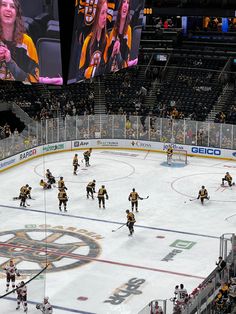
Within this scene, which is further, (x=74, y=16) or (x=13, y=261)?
(x=74, y=16)

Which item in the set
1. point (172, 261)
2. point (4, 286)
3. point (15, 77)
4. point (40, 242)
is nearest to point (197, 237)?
point (172, 261)

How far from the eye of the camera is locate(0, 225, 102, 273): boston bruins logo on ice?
1233 inches

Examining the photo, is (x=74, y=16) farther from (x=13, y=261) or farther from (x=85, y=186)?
(x=13, y=261)

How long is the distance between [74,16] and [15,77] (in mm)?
4663

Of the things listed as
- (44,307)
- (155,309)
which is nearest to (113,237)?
(44,307)

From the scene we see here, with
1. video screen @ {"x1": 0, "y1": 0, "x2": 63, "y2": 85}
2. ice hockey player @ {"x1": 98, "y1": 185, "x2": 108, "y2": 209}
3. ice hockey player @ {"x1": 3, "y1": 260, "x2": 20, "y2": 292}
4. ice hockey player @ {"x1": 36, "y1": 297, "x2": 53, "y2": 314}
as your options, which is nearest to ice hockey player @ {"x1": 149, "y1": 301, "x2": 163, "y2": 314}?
ice hockey player @ {"x1": 36, "y1": 297, "x2": 53, "y2": 314}

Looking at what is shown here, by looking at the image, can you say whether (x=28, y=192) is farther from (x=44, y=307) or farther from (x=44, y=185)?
(x=44, y=307)

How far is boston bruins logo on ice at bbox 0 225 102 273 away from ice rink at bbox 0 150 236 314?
0.04m

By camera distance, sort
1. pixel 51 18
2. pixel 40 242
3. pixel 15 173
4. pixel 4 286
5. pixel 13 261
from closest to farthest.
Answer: pixel 4 286, pixel 13 261, pixel 40 242, pixel 51 18, pixel 15 173

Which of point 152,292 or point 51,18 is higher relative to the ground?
point 51,18

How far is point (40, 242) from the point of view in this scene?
115 feet

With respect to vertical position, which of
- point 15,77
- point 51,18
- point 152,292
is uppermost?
point 51,18

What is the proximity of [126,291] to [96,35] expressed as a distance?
20726 millimetres

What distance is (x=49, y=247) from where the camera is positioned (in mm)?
34188
